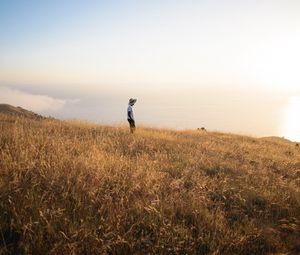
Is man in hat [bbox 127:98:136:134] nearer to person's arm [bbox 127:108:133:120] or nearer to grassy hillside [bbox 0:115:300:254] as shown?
person's arm [bbox 127:108:133:120]

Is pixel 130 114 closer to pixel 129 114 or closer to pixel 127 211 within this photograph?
pixel 129 114

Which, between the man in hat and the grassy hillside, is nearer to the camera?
the grassy hillside

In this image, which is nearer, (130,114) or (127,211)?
(127,211)

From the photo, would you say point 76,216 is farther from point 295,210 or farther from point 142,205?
point 295,210

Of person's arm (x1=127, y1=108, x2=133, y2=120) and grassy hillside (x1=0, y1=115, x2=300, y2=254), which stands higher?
person's arm (x1=127, y1=108, x2=133, y2=120)

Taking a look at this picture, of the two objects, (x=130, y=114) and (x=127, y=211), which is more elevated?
(x=130, y=114)

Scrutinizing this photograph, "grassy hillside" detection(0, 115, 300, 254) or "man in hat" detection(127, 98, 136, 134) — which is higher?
"man in hat" detection(127, 98, 136, 134)

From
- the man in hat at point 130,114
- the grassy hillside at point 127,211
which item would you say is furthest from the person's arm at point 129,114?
the grassy hillside at point 127,211

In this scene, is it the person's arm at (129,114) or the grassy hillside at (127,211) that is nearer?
the grassy hillside at (127,211)

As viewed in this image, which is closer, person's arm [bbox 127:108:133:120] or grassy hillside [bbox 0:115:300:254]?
grassy hillside [bbox 0:115:300:254]

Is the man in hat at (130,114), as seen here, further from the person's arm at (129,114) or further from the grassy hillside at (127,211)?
the grassy hillside at (127,211)

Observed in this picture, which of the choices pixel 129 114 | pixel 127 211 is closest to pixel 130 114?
pixel 129 114

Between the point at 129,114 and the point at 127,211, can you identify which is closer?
the point at 127,211

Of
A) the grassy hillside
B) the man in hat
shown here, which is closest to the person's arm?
the man in hat
